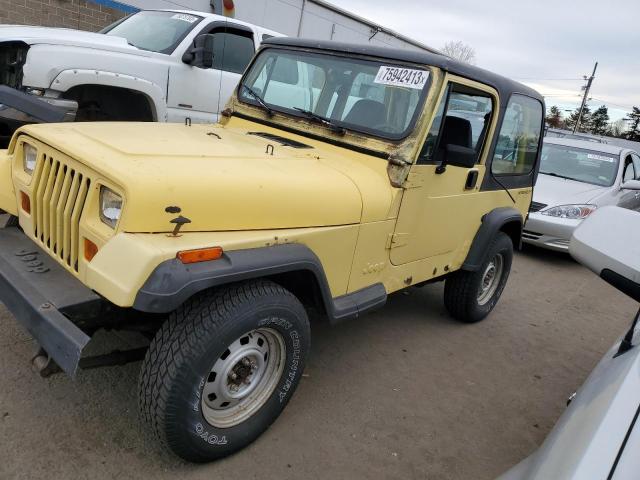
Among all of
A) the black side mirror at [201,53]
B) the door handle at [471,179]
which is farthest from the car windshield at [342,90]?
the black side mirror at [201,53]

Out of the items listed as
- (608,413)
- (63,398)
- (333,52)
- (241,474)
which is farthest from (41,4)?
(608,413)

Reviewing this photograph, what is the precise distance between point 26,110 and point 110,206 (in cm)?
228

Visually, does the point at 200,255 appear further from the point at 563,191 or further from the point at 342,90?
the point at 563,191

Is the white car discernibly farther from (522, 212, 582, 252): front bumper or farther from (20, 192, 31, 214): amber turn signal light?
(522, 212, 582, 252): front bumper

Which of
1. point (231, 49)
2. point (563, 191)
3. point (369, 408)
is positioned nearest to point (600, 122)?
point (563, 191)

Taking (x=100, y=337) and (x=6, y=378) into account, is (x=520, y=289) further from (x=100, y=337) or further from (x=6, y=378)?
(x=6, y=378)

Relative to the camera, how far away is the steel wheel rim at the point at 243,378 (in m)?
2.33

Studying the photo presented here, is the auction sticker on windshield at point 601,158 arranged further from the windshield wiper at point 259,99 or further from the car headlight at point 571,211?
the windshield wiper at point 259,99

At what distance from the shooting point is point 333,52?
11.3 ft

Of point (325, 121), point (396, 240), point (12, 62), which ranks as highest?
point (325, 121)

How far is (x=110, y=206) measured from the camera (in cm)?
214

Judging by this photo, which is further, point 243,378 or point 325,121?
point 325,121

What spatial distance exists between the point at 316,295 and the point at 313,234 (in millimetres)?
337

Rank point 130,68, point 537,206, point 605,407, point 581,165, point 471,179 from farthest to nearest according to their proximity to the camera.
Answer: point 581,165
point 537,206
point 130,68
point 471,179
point 605,407
